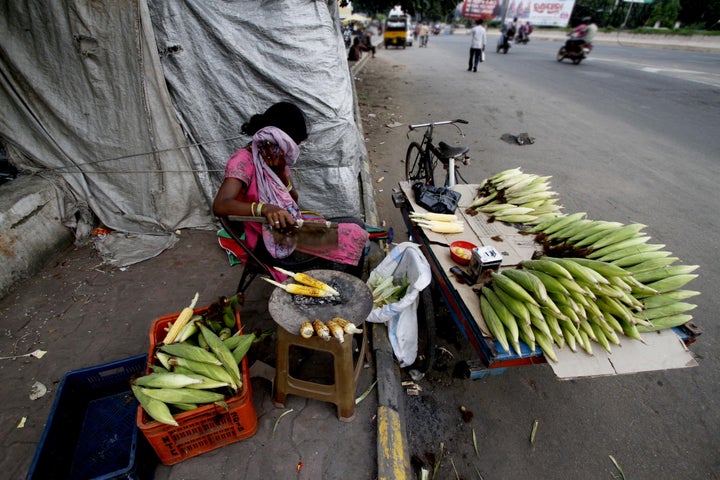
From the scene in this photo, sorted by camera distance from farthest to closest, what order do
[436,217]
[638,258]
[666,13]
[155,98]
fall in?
[666,13] → [155,98] → [436,217] → [638,258]

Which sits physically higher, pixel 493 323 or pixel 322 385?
pixel 493 323

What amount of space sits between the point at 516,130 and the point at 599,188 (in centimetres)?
322

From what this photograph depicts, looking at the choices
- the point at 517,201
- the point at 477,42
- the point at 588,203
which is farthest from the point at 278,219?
the point at 477,42

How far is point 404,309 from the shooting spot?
263cm

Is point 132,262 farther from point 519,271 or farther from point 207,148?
point 519,271

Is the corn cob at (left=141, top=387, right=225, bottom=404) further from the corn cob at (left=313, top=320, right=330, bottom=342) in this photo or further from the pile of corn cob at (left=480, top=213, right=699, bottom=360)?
the pile of corn cob at (left=480, top=213, right=699, bottom=360)

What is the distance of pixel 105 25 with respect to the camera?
10.9 ft

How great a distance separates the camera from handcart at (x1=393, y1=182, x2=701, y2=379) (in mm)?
1992

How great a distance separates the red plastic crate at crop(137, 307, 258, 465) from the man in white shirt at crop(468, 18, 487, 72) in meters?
15.1

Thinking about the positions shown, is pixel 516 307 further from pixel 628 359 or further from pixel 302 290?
pixel 302 290

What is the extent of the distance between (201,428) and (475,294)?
1.96 meters

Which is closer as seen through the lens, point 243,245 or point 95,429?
point 95,429

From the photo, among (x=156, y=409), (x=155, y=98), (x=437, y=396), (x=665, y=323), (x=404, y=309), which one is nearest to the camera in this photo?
(x=156, y=409)

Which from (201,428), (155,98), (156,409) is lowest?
(201,428)
